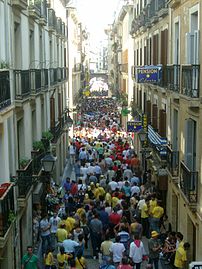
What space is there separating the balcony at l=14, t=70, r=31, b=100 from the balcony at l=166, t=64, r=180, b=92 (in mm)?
4767

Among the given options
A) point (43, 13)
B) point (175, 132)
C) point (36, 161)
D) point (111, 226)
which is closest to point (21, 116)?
point (36, 161)

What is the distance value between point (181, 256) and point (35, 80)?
8.86 metres

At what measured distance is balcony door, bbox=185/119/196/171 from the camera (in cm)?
1537

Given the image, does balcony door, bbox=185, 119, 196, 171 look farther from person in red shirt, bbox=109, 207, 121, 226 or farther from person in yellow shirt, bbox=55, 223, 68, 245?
person in yellow shirt, bbox=55, 223, 68, 245

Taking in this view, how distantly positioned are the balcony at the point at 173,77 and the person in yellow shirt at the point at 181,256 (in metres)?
5.12

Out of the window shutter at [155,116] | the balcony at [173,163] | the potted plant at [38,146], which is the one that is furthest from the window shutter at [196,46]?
the window shutter at [155,116]

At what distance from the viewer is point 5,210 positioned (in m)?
12.3

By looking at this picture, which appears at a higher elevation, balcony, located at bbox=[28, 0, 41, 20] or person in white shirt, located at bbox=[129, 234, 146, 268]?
balcony, located at bbox=[28, 0, 41, 20]

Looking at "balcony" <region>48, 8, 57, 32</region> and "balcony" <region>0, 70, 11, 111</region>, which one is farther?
"balcony" <region>48, 8, 57, 32</region>

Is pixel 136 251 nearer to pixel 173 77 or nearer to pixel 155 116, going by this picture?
pixel 173 77

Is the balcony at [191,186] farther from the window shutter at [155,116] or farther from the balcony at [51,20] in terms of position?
the balcony at [51,20]

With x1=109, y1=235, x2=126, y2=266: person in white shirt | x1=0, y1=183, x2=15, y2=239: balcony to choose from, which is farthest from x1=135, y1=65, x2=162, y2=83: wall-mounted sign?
x1=0, y1=183, x2=15, y2=239: balcony

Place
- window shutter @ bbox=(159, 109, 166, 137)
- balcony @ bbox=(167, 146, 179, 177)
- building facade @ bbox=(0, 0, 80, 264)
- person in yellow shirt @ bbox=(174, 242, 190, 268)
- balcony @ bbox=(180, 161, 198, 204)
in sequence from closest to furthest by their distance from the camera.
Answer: building facade @ bbox=(0, 0, 80, 264) → person in yellow shirt @ bbox=(174, 242, 190, 268) → balcony @ bbox=(180, 161, 198, 204) → balcony @ bbox=(167, 146, 179, 177) → window shutter @ bbox=(159, 109, 166, 137)

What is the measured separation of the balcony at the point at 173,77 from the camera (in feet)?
55.1
